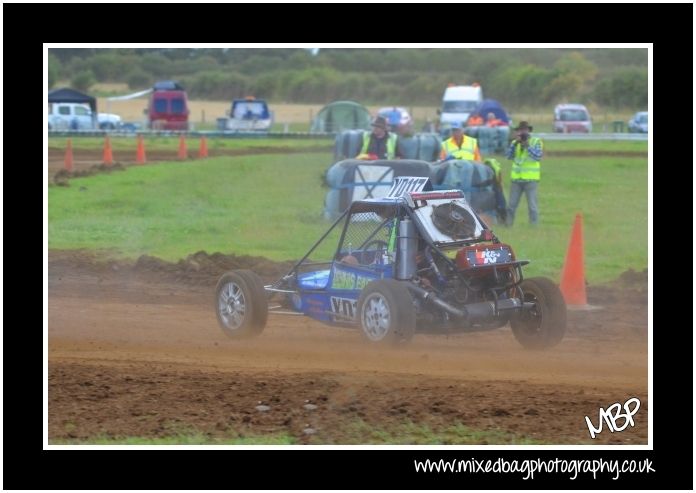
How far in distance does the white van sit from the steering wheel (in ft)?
110

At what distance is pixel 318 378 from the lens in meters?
8.63

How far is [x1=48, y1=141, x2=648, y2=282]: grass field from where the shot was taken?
15.5 meters

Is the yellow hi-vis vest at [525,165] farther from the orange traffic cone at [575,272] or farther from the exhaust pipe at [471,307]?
the exhaust pipe at [471,307]

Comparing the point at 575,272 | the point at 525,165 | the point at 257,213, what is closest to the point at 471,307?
the point at 575,272

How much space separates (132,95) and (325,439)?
42170 mm

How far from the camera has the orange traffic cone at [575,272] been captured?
11781mm

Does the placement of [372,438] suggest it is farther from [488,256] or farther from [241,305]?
[241,305]

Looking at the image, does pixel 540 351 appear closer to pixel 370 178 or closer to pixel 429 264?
pixel 429 264

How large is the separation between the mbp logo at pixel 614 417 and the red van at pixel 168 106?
3855 centimetres

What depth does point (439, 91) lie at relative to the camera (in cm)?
5175

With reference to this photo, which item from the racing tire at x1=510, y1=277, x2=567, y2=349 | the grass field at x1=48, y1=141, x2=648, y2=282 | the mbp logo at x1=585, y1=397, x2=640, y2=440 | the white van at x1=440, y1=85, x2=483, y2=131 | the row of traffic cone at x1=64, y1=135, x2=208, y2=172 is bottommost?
the mbp logo at x1=585, y1=397, x2=640, y2=440

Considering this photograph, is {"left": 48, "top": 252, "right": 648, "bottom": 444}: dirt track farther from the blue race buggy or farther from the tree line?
the tree line

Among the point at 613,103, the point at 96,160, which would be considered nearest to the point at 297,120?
the point at 613,103

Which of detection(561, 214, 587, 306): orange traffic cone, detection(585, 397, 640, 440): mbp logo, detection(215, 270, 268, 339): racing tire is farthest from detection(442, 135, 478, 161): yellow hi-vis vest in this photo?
detection(585, 397, 640, 440): mbp logo
